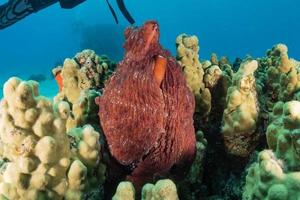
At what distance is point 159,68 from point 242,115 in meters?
0.78

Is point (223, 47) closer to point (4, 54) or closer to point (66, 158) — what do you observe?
point (4, 54)

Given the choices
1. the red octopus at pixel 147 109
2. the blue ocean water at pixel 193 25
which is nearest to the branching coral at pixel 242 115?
the red octopus at pixel 147 109

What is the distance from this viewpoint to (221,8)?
159000mm

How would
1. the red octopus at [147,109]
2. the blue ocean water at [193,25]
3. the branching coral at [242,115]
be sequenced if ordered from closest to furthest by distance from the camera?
the red octopus at [147,109], the branching coral at [242,115], the blue ocean water at [193,25]

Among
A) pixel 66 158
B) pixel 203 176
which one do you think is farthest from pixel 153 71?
pixel 203 176

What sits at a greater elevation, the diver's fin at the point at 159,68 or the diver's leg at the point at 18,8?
the diver's leg at the point at 18,8

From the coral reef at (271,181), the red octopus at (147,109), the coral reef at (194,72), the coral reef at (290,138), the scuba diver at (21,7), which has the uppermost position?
the scuba diver at (21,7)

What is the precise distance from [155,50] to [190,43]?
48.8 inches

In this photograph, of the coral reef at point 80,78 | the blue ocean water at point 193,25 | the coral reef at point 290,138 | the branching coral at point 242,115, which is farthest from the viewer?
the blue ocean water at point 193,25

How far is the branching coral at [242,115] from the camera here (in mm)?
2512

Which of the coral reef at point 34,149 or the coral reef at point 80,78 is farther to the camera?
the coral reef at point 80,78

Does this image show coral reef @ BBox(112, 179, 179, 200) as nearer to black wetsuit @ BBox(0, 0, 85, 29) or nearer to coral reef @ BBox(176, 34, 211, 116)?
coral reef @ BBox(176, 34, 211, 116)

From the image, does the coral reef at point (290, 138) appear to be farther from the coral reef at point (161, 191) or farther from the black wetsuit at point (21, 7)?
the black wetsuit at point (21, 7)

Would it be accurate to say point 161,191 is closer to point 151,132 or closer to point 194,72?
point 151,132
